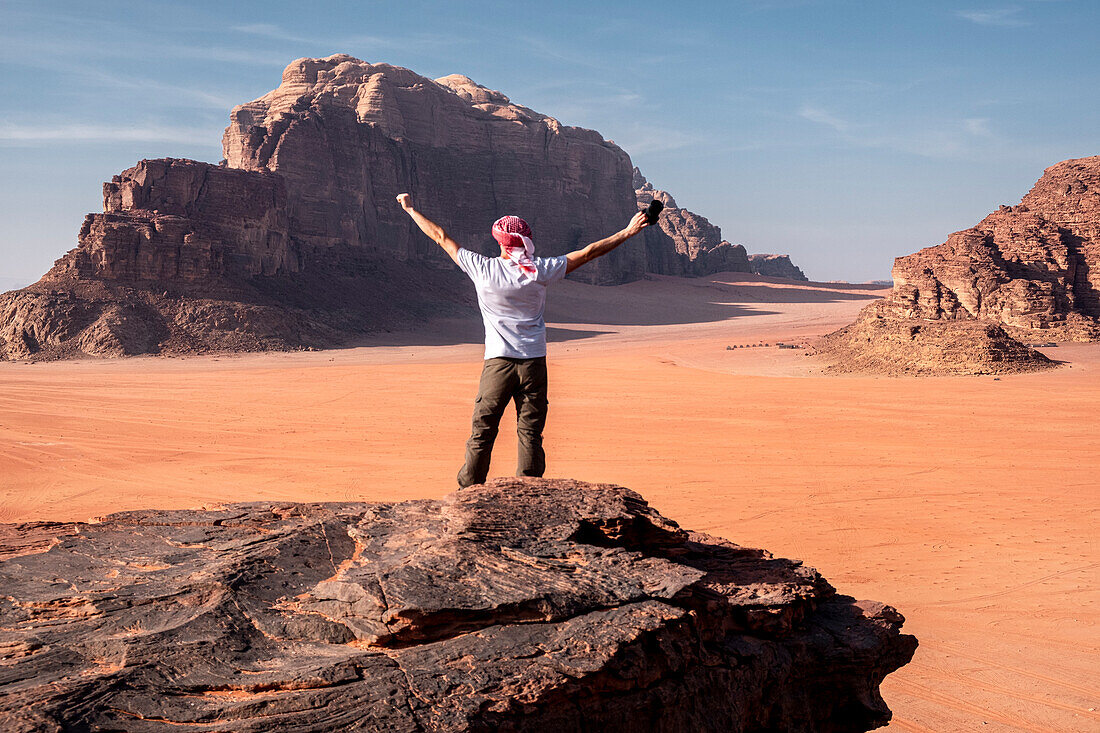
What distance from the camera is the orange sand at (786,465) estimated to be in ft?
21.4

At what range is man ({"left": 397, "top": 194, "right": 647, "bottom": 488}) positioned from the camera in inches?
195

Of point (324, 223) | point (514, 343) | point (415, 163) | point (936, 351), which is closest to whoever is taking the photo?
point (514, 343)

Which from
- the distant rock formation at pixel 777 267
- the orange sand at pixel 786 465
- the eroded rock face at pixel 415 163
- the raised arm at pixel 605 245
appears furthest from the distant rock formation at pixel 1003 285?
the distant rock formation at pixel 777 267

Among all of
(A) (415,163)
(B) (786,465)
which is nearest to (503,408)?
(B) (786,465)

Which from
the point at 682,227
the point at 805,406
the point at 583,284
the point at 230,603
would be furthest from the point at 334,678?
the point at 682,227

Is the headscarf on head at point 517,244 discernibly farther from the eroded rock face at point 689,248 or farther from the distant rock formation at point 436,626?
the eroded rock face at point 689,248

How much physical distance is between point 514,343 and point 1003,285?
114 ft

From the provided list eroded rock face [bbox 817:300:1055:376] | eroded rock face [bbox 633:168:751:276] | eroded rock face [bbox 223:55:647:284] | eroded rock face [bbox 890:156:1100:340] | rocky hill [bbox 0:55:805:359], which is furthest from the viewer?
eroded rock face [bbox 633:168:751:276]

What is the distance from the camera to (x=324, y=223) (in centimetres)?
6316

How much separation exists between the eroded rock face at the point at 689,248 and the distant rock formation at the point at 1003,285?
5395 cm

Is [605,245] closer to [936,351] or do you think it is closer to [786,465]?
[786,465]

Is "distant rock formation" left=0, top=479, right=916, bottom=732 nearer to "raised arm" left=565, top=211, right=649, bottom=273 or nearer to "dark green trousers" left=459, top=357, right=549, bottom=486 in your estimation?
"dark green trousers" left=459, top=357, right=549, bottom=486

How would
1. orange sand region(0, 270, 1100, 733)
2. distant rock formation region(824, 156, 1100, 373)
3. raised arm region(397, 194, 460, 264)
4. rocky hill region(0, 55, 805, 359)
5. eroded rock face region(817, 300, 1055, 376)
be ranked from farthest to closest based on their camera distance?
rocky hill region(0, 55, 805, 359), distant rock formation region(824, 156, 1100, 373), eroded rock face region(817, 300, 1055, 376), orange sand region(0, 270, 1100, 733), raised arm region(397, 194, 460, 264)

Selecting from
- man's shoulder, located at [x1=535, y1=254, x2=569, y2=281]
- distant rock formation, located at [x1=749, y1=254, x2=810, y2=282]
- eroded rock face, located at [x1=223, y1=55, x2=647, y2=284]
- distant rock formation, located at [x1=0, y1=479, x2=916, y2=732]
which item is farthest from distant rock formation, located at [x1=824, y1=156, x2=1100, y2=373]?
distant rock formation, located at [x1=749, y1=254, x2=810, y2=282]
